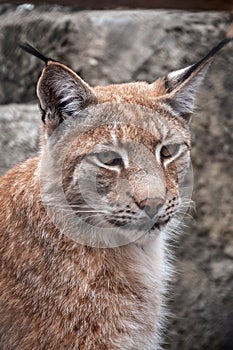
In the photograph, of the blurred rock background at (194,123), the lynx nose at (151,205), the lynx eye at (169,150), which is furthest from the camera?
the blurred rock background at (194,123)

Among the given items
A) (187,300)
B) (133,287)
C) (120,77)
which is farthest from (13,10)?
(133,287)

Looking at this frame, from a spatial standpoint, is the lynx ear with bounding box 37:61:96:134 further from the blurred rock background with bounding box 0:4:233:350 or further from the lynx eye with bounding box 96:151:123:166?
the blurred rock background with bounding box 0:4:233:350

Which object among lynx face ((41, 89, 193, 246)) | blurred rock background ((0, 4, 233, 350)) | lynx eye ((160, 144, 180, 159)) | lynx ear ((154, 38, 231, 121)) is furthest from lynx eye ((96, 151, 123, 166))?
blurred rock background ((0, 4, 233, 350))

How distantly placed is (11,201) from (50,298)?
55 centimetres

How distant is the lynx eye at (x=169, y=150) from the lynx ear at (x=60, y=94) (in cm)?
40

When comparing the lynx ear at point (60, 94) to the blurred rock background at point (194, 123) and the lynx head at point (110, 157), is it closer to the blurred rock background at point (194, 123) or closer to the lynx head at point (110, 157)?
the lynx head at point (110, 157)

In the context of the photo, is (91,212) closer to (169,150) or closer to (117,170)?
(117,170)

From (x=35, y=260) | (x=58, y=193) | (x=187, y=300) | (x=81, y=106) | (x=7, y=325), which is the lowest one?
(x=187, y=300)

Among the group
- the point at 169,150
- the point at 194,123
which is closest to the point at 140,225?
the point at 169,150

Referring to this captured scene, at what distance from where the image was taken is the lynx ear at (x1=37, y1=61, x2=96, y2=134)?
12.9ft

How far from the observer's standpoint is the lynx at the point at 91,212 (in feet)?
13.0

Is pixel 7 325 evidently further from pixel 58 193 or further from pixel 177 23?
pixel 177 23

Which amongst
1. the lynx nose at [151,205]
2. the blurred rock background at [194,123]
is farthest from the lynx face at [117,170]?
the blurred rock background at [194,123]

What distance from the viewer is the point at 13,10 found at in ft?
21.0
